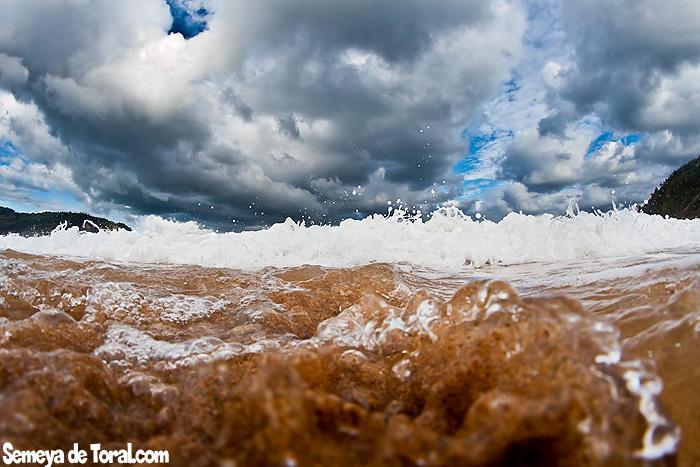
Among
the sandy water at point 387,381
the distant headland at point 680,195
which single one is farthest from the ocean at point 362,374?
the distant headland at point 680,195

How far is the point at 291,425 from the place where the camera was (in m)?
1.15

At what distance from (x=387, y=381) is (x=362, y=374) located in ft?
0.38

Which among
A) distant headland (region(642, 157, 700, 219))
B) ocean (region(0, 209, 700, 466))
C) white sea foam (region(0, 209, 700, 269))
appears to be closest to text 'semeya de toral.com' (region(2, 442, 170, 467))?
ocean (region(0, 209, 700, 466))

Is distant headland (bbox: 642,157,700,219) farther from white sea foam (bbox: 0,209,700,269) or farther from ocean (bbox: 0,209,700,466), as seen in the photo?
ocean (bbox: 0,209,700,466)

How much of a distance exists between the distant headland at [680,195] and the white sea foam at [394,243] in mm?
71162

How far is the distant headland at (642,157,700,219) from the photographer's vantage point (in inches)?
2749

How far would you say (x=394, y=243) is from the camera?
1038cm

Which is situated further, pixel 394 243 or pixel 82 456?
pixel 394 243

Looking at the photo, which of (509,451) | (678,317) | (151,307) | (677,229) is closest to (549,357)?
(509,451)

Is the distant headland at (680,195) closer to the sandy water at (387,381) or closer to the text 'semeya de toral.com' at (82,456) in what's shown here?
the sandy water at (387,381)

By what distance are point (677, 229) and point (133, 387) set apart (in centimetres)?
1226

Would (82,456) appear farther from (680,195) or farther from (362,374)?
(680,195)

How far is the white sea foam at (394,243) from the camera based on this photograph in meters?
9.08

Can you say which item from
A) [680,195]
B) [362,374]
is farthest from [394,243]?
[680,195]
